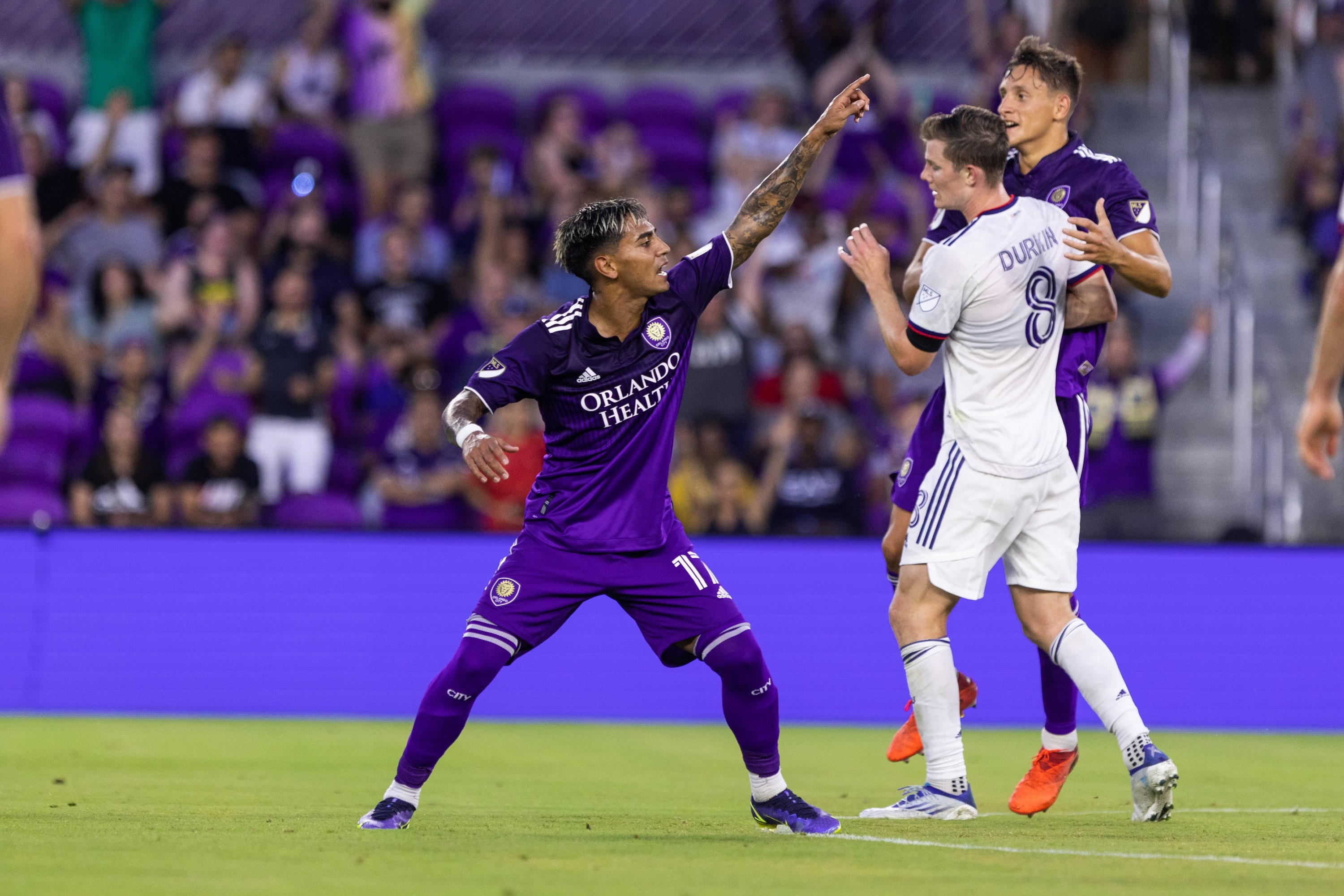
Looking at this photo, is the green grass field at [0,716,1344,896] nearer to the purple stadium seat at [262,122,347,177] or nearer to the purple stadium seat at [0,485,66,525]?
the purple stadium seat at [0,485,66,525]

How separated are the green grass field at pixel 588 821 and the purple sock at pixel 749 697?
263 mm

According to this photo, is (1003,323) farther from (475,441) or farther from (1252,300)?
(1252,300)

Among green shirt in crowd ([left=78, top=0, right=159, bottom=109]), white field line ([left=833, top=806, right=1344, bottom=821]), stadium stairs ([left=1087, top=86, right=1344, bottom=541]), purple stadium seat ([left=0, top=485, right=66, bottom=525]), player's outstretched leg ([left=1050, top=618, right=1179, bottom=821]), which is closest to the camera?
player's outstretched leg ([left=1050, top=618, right=1179, bottom=821])

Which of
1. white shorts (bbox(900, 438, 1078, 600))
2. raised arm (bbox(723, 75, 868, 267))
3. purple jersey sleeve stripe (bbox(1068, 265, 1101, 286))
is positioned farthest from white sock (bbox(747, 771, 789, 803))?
purple jersey sleeve stripe (bbox(1068, 265, 1101, 286))

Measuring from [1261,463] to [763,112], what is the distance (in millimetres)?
5276

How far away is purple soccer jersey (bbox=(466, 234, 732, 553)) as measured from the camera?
19.7 feet

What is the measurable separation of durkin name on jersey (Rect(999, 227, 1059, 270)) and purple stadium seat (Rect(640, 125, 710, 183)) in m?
9.96

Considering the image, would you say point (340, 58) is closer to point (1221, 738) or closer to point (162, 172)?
point (162, 172)

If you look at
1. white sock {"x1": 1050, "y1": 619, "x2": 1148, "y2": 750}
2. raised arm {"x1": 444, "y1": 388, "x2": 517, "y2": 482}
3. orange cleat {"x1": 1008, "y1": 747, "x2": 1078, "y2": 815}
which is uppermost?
raised arm {"x1": 444, "y1": 388, "x2": 517, "y2": 482}

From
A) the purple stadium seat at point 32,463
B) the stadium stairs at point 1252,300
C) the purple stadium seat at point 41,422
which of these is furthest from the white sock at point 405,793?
the purple stadium seat at point 41,422

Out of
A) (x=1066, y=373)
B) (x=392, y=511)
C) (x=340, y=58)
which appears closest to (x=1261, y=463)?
(x=392, y=511)

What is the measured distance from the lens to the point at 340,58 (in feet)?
53.4

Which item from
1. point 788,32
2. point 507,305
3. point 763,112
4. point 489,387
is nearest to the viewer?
point 489,387

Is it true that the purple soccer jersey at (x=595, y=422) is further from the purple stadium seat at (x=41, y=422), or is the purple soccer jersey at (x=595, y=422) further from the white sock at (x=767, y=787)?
the purple stadium seat at (x=41, y=422)
